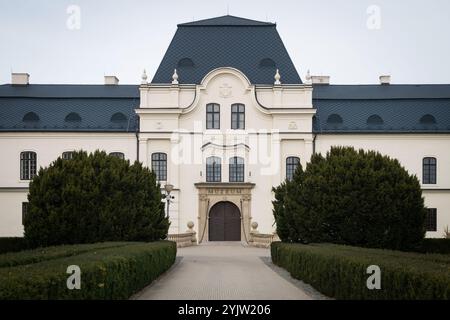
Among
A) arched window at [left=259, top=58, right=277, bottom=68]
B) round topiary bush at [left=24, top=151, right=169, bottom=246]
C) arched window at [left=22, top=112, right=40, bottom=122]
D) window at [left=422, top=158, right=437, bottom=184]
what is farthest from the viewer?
arched window at [left=22, top=112, right=40, bottom=122]

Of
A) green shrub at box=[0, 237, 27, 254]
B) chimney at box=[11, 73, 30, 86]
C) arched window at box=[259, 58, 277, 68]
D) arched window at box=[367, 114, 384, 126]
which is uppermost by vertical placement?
arched window at box=[259, 58, 277, 68]

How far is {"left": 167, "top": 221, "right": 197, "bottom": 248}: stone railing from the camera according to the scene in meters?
39.2

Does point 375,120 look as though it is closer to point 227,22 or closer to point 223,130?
point 223,130

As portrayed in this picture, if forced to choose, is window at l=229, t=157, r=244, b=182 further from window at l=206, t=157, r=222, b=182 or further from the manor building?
window at l=206, t=157, r=222, b=182

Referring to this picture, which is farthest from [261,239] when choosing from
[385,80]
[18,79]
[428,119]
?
[18,79]

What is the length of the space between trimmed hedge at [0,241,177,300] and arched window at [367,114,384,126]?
85.8 ft

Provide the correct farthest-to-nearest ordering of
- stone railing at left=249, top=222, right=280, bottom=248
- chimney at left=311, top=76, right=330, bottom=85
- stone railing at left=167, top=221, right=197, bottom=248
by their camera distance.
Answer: chimney at left=311, top=76, right=330, bottom=85 < stone railing at left=249, top=222, right=280, bottom=248 < stone railing at left=167, top=221, right=197, bottom=248

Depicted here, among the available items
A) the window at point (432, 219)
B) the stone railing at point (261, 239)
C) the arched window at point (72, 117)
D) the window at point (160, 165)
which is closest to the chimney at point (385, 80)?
the window at point (432, 219)

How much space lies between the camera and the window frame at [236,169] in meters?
43.4

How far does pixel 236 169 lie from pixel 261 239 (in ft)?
18.5

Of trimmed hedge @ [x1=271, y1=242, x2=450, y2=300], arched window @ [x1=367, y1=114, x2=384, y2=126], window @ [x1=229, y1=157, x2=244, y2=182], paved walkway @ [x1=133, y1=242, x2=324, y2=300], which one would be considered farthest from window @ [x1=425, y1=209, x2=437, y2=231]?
trimmed hedge @ [x1=271, y1=242, x2=450, y2=300]

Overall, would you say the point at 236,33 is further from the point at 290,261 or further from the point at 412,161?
the point at 290,261

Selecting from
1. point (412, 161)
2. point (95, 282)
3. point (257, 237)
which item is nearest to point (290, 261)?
point (95, 282)
